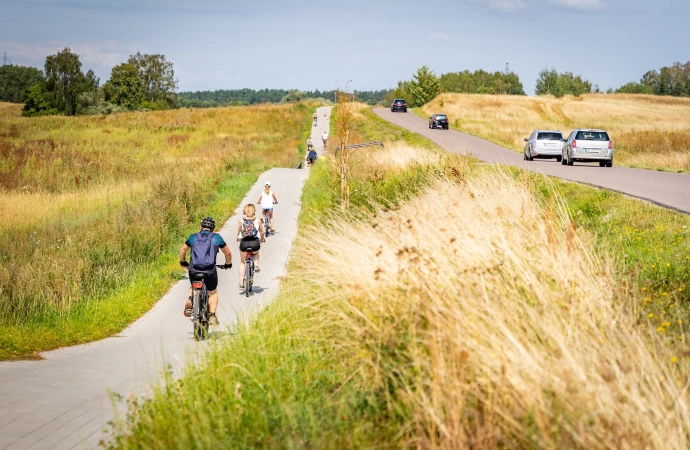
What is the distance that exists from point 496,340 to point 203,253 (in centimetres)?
643

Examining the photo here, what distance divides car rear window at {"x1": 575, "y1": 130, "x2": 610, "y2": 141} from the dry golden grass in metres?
22.8

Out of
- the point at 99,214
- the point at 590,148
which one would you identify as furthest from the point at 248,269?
the point at 590,148

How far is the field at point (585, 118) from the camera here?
39812mm

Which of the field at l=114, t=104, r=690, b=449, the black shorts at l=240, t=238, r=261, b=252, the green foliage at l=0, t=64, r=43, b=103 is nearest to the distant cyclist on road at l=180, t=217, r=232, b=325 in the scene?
the field at l=114, t=104, r=690, b=449

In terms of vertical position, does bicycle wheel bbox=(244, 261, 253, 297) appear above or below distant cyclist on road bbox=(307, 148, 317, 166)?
below

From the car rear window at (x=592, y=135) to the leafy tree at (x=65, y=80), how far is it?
107214 millimetres

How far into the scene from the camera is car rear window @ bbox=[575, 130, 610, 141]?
96.0 feet

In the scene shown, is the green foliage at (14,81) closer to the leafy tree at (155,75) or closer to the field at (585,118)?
the leafy tree at (155,75)

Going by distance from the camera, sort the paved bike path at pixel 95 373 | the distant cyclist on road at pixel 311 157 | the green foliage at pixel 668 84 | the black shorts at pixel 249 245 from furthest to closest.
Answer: the green foliage at pixel 668 84, the distant cyclist on road at pixel 311 157, the black shorts at pixel 249 245, the paved bike path at pixel 95 373

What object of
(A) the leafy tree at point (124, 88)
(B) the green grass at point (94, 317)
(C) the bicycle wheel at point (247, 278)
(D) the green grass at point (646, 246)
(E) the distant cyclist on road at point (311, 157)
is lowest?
(B) the green grass at point (94, 317)

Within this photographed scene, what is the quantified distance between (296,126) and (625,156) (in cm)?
3629

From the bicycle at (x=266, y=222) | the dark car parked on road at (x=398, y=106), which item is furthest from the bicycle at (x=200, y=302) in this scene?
the dark car parked on road at (x=398, y=106)

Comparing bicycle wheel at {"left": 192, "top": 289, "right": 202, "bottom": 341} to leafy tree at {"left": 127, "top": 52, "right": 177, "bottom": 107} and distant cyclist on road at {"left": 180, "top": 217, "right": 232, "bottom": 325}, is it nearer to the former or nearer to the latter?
distant cyclist on road at {"left": 180, "top": 217, "right": 232, "bottom": 325}

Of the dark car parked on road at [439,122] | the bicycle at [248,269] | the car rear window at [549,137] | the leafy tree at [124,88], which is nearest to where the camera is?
the bicycle at [248,269]
